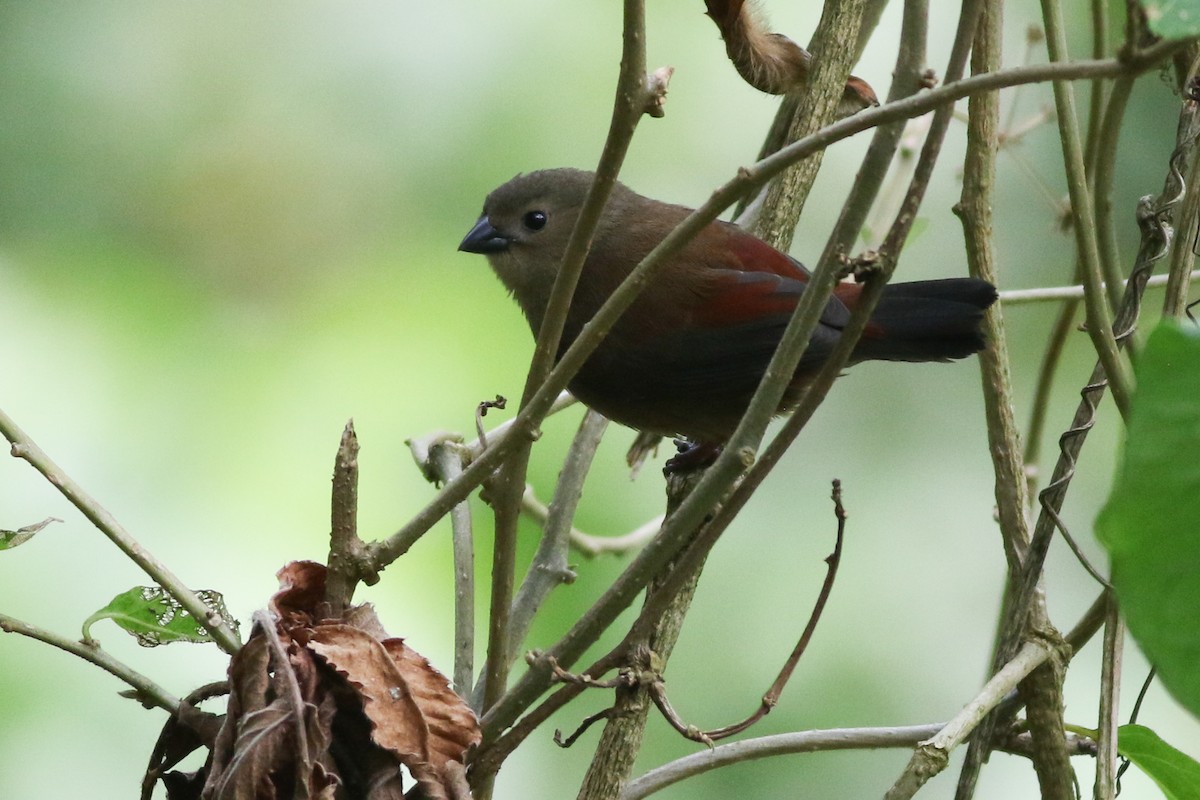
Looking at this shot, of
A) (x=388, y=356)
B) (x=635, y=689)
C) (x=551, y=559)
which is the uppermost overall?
(x=388, y=356)

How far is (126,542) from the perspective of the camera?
124cm

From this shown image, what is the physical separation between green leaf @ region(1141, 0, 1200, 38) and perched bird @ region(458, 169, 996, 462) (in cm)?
109

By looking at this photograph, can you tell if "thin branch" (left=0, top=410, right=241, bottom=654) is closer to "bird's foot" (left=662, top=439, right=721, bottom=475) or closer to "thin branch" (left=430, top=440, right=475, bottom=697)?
"thin branch" (left=430, top=440, right=475, bottom=697)

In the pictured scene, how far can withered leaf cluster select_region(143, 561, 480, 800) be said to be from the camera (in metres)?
1.11

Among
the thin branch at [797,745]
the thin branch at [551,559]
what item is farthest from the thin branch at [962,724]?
the thin branch at [551,559]

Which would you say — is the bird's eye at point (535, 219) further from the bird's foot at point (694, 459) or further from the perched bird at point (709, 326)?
the bird's foot at point (694, 459)

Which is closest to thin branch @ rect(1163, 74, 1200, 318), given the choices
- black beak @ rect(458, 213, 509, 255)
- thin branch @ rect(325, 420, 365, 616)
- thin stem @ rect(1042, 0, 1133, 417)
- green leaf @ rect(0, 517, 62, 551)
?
thin stem @ rect(1042, 0, 1133, 417)

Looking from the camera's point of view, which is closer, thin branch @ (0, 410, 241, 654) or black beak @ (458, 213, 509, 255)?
thin branch @ (0, 410, 241, 654)

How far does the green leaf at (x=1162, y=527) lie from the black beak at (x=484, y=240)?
6.34ft

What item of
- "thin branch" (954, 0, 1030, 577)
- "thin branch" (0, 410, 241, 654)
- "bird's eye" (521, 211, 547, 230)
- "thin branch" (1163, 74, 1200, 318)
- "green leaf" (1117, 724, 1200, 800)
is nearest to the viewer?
"thin branch" (0, 410, 241, 654)

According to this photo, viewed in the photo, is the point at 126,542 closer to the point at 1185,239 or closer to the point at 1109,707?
the point at 1109,707

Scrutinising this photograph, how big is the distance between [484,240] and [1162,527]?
1.95 m

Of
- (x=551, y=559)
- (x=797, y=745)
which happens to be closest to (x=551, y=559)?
(x=551, y=559)

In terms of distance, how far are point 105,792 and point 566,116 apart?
2.01 meters
